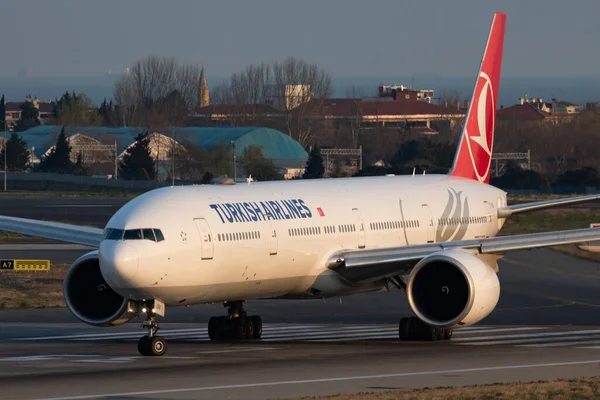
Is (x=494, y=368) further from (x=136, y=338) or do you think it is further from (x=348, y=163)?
(x=348, y=163)

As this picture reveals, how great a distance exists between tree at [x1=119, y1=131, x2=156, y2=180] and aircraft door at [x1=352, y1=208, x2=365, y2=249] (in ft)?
283

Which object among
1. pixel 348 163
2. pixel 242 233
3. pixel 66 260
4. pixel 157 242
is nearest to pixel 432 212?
pixel 242 233

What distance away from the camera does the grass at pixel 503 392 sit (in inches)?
A: 854

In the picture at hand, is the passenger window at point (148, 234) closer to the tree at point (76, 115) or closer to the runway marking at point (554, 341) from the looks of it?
the runway marking at point (554, 341)

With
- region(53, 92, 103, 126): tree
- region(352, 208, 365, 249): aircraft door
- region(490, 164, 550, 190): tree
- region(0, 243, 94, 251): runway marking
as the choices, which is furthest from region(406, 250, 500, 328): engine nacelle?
region(53, 92, 103, 126): tree

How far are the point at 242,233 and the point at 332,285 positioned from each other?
13.4ft

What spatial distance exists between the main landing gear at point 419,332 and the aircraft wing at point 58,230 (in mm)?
8156

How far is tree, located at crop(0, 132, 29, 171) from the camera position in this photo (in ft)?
451

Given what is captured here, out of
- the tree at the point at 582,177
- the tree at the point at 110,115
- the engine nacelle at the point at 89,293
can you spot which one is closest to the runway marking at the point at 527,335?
the engine nacelle at the point at 89,293

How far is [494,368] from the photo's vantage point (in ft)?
85.9

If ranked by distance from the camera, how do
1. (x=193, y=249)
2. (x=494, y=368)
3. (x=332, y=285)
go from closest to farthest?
(x=494, y=368) → (x=193, y=249) → (x=332, y=285)

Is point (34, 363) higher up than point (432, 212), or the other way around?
point (432, 212)

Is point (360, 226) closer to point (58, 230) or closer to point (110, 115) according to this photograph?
point (58, 230)

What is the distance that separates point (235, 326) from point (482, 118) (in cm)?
1285
